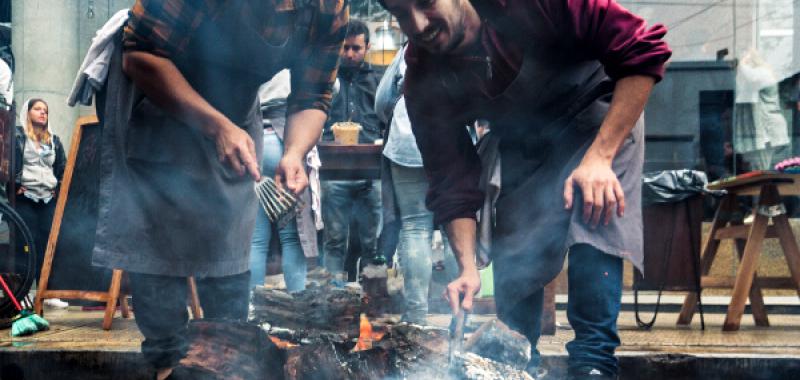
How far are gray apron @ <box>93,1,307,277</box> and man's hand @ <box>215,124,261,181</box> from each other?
172 mm

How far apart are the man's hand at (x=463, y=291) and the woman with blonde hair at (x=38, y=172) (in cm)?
400

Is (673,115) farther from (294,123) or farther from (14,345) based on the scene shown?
(14,345)

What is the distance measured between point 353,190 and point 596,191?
11.2ft

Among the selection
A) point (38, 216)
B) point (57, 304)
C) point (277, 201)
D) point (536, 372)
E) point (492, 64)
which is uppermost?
point (492, 64)

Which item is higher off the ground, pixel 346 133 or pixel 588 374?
pixel 346 133

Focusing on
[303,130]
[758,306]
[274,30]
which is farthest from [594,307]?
[758,306]

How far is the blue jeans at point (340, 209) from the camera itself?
16.5 feet

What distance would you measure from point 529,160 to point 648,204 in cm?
260

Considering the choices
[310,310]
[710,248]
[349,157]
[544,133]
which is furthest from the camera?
[710,248]

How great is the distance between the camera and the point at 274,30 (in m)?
2.12

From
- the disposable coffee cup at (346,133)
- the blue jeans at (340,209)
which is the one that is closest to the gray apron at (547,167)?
the disposable coffee cup at (346,133)

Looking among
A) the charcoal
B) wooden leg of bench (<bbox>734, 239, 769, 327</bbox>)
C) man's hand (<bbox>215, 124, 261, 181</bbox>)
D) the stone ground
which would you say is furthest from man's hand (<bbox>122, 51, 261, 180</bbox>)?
wooden leg of bench (<bbox>734, 239, 769, 327</bbox>)

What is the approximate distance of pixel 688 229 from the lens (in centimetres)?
445

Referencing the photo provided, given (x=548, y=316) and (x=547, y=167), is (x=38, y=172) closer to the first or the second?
(x=548, y=316)
